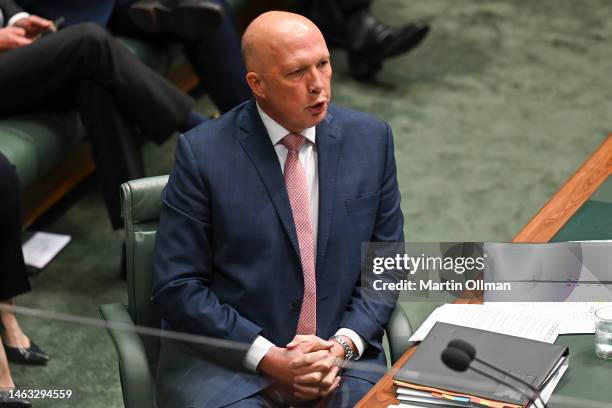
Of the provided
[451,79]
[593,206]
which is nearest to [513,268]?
[593,206]

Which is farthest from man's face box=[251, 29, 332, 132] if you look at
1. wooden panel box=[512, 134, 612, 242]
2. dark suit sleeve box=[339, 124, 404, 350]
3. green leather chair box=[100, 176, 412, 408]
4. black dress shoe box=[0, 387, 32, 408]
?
black dress shoe box=[0, 387, 32, 408]

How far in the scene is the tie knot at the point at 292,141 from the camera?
2510 millimetres

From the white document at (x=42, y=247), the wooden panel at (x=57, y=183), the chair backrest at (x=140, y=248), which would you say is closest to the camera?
the chair backrest at (x=140, y=248)

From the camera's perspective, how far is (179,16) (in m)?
3.99

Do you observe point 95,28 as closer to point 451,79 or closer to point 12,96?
point 12,96

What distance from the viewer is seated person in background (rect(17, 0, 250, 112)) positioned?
154 inches

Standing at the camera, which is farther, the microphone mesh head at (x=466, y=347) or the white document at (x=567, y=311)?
the white document at (x=567, y=311)

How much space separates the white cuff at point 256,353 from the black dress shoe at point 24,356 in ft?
3.39

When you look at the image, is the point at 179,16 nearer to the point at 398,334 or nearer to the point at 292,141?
the point at 292,141

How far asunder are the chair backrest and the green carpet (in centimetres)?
35

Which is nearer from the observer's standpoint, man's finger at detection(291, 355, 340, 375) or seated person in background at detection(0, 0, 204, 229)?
man's finger at detection(291, 355, 340, 375)

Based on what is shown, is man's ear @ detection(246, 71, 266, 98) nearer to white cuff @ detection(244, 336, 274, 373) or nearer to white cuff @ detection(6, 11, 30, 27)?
white cuff @ detection(244, 336, 274, 373)

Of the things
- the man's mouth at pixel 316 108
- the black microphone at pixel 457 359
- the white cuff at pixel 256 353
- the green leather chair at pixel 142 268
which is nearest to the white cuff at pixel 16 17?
the green leather chair at pixel 142 268

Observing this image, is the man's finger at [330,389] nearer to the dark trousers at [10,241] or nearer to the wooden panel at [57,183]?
the dark trousers at [10,241]
